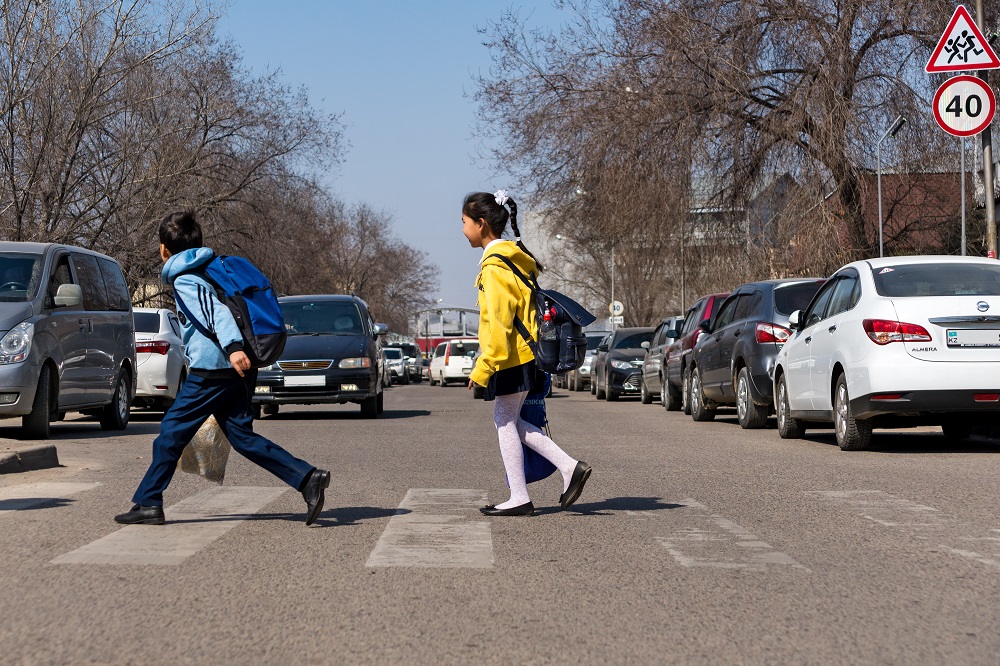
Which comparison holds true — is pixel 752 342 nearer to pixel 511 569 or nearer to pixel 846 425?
pixel 846 425

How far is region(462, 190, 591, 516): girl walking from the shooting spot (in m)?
7.54

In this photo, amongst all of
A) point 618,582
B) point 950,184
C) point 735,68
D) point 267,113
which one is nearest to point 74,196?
point 267,113

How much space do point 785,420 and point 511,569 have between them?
8.93m

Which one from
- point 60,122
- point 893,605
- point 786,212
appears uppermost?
point 60,122

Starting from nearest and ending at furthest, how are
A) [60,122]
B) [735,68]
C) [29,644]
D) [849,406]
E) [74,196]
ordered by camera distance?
[29,644], [849,406], [735,68], [60,122], [74,196]

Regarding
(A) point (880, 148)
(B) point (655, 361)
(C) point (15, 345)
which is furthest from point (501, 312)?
(A) point (880, 148)

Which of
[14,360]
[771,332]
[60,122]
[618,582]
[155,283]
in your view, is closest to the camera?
[618,582]

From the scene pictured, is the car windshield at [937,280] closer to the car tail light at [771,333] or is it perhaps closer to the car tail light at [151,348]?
the car tail light at [771,333]

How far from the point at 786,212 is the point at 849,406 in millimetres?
13658

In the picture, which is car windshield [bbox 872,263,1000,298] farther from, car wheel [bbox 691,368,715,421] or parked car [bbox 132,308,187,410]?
parked car [bbox 132,308,187,410]

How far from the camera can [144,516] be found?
7359 mm

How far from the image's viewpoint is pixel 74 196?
3175 centimetres

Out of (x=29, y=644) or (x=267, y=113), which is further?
(x=267, y=113)

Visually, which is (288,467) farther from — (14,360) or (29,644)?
(14,360)
